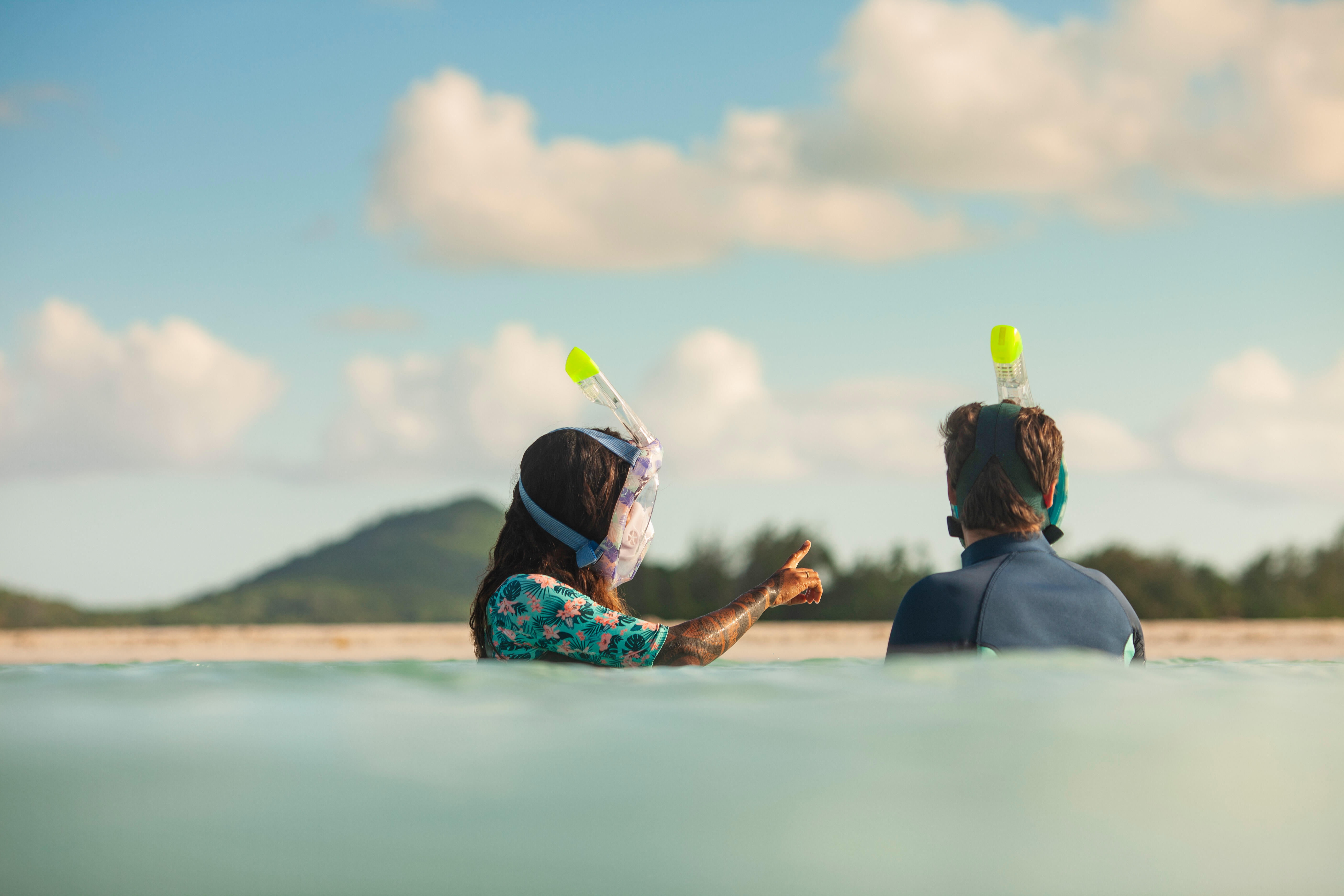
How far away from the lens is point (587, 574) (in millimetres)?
3811

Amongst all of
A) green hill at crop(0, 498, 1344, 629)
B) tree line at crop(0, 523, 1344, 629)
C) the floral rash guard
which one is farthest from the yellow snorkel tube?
tree line at crop(0, 523, 1344, 629)

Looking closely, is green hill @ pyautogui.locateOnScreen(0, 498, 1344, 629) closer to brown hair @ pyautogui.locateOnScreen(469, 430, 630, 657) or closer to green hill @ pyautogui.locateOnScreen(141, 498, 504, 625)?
green hill @ pyautogui.locateOnScreen(141, 498, 504, 625)

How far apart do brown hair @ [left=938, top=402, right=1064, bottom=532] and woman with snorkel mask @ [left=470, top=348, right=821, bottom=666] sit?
0.63 metres

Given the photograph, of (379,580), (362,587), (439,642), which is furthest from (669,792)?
(379,580)

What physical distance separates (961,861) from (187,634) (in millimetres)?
26060

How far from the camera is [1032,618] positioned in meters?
3.21

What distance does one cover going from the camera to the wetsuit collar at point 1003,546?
3375 millimetres

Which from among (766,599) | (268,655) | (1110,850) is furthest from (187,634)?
(1110,850)

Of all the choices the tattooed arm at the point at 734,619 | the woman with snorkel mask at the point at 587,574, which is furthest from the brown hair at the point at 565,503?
the tattooed arm at the point at 734,619

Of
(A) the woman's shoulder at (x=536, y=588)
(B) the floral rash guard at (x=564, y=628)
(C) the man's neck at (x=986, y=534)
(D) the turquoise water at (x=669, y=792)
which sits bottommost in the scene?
(D) the turquoise water at (x=669, y=792)

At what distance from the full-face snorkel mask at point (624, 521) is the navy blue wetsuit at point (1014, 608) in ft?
3.08

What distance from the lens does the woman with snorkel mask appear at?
341 cm

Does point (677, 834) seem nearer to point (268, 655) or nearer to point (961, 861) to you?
point (961, 861)

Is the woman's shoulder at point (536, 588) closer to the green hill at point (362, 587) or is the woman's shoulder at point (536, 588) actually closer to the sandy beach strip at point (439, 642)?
the sandy beach strip at point (439, 642)
